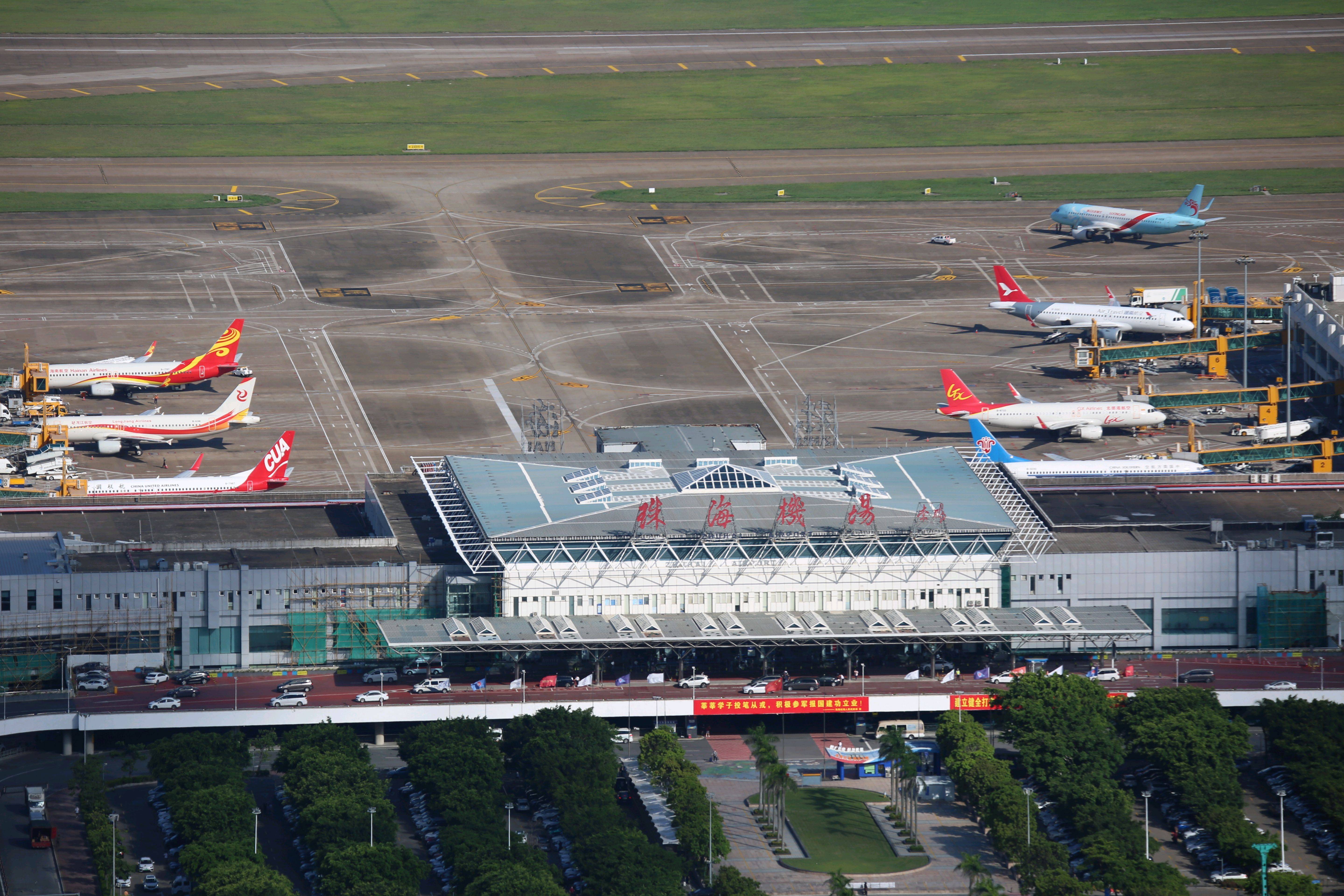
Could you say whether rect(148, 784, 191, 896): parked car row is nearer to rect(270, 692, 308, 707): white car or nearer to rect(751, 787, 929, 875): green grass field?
rect(270, 692, 308, 707): white car

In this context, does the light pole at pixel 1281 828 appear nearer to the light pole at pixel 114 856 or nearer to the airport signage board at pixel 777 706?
the airport signage board at pixel 777 706

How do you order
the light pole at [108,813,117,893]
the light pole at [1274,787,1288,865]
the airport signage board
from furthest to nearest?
the airport signage board
the light pole at [1274,787,1288,865]
the light pole at [108,813,117,893]

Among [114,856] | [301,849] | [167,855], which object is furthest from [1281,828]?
[114,856]

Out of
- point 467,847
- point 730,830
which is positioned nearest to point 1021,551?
point 730,830

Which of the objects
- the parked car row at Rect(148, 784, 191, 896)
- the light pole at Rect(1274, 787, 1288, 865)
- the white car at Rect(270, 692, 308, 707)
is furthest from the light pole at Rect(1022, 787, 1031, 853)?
the white car at Rect(270, 692, 308, 707)

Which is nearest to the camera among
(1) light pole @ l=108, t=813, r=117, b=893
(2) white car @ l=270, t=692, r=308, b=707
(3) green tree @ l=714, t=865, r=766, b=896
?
(3) green tree @ l=714, t=865, r=766, b=896

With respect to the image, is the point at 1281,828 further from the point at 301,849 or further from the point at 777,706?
the point at 301,849

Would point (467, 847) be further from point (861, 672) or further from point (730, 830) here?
point (861, 672)
